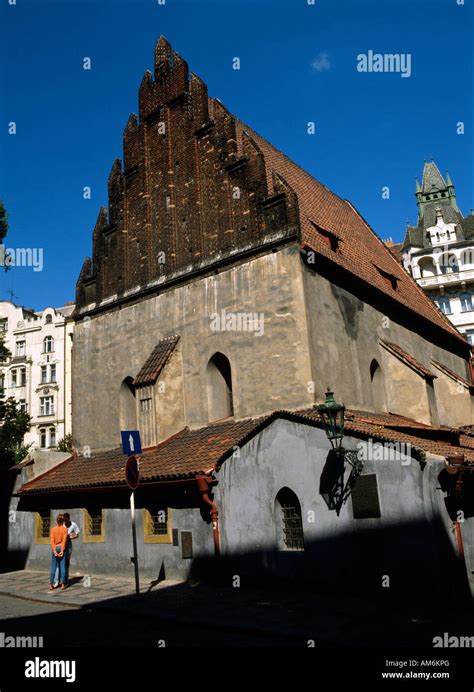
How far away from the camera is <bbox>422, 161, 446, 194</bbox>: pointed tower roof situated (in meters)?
54.5

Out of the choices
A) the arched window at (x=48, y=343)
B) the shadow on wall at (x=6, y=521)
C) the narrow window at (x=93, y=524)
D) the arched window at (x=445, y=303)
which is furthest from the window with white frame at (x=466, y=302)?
the narrow window at (x=93, y=524)

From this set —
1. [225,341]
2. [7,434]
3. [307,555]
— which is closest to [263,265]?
[225,341]

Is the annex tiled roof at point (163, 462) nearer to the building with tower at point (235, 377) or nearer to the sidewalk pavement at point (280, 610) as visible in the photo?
the building with tower at point (235, 377)

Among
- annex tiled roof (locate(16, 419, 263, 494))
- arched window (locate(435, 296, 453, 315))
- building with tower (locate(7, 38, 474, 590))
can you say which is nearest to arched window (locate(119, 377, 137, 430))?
building with tower (locate(7, 38, 474, 590))

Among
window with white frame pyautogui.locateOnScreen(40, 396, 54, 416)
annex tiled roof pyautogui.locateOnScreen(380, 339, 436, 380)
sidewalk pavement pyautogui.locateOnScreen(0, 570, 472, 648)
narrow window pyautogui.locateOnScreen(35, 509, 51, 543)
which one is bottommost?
sidewalk pavement pyautogui.locateOnScreen(0, 570, 472, 648)

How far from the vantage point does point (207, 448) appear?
47.0 ft

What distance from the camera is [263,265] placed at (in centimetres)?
1595

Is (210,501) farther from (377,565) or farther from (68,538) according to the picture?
(377,565)

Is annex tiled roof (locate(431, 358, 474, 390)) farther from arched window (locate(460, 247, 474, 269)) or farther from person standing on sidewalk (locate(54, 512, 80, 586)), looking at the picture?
arched window (locate(460, 247, 474, 269))

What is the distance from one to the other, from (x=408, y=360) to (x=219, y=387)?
5.91m

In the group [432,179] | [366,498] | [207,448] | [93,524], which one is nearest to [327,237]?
[207,448]

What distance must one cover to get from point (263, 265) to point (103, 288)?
6.95 metres

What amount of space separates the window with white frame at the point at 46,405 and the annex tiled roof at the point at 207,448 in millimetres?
30676

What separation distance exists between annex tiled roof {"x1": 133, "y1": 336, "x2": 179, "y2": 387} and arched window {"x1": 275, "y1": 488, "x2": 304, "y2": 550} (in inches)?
212
